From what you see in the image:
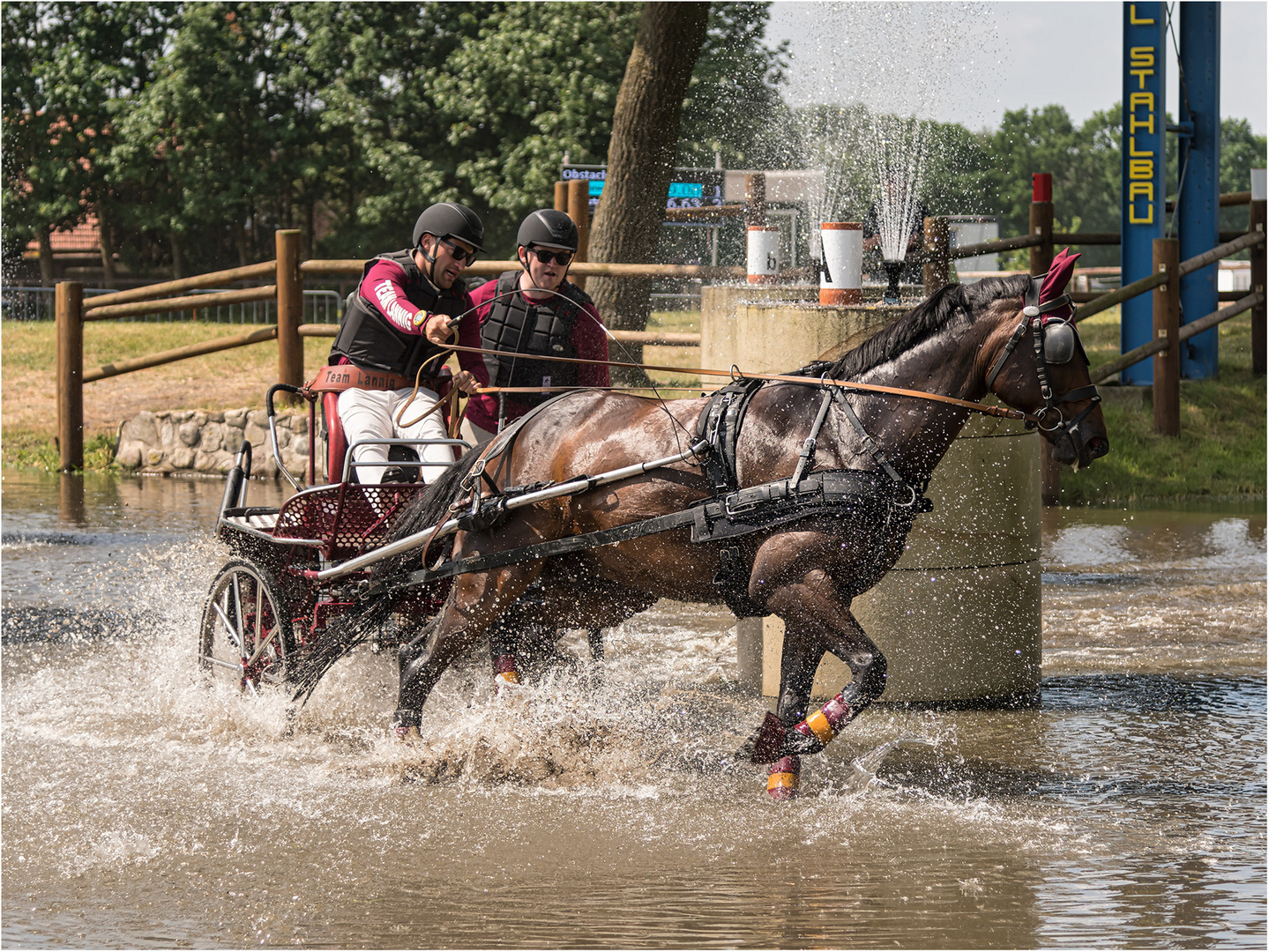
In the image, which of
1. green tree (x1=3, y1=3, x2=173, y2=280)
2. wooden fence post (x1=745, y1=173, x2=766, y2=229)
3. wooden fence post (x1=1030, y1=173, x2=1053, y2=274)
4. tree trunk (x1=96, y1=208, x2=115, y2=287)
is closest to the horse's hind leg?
wooden fence post (x1=745, y1=173, x2=766, y2=229)

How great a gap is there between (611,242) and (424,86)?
823 inches

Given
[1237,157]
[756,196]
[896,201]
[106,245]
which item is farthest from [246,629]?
[1237,157]

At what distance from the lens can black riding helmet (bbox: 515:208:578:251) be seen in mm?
6281

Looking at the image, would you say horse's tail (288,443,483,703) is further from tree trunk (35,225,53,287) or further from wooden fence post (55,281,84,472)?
tree trunk (35,225,53,287)

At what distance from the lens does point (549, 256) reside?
253 inches

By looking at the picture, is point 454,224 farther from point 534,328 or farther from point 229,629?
point 229,629

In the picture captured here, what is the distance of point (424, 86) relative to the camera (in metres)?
32.9

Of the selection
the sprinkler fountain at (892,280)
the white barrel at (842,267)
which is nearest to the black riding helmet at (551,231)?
the white barrel at (842,267)

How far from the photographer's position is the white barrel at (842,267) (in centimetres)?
649

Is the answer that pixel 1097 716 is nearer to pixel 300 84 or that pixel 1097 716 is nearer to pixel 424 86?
pixel 424 86

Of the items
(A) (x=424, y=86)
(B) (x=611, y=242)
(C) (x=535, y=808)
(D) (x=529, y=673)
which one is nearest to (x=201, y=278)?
(B) (x=611, y=242)

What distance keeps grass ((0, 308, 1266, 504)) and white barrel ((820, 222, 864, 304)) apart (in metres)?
3.47

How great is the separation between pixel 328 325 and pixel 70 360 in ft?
9.82

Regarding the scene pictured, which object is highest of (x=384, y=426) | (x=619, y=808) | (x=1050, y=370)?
(x=1050, y=370)
